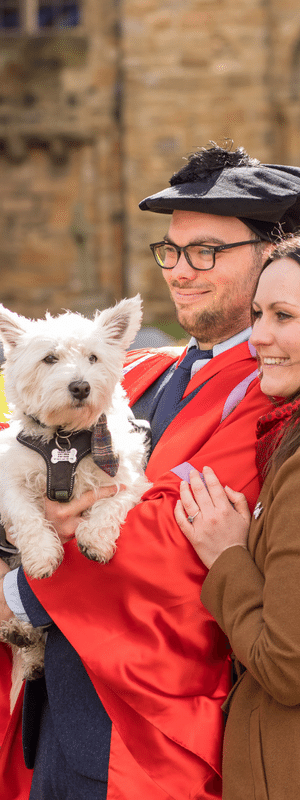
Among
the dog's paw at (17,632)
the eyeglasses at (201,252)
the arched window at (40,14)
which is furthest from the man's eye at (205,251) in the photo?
the arched window at (40,14)

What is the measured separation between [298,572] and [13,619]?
1322 mm

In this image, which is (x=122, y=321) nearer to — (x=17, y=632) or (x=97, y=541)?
(x=97, y=541)

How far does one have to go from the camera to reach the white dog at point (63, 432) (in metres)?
2.50

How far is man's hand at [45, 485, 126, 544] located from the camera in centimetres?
272

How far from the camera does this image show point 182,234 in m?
3.04

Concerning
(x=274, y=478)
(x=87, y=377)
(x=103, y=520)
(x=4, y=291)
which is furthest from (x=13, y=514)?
(x=4, y=291)

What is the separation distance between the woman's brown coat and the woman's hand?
0.06 metres

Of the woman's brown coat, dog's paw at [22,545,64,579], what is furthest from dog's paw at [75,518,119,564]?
the woman's brown coat

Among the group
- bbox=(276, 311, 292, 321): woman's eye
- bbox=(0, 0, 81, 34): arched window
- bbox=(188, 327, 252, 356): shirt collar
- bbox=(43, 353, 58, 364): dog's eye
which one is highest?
bbox=(0, 0, 81, 34): arched window

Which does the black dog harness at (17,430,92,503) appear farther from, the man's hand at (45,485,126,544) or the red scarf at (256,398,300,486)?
the red scarf at (256,398,300,486)

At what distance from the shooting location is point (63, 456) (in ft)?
8.62

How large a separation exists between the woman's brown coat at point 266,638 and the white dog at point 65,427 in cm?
52

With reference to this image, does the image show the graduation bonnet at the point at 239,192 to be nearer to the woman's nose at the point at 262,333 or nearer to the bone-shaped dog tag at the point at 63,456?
the woman's nose at the point at 262,333

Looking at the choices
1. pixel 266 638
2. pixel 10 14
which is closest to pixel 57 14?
pixel 10 14
